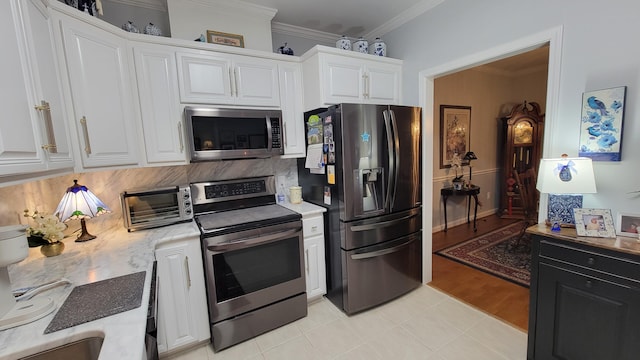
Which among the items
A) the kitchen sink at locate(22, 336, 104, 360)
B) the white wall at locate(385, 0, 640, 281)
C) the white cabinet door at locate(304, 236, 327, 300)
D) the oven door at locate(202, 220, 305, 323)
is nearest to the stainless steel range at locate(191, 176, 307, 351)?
the oven door at locate(202, 220, 305, 323)

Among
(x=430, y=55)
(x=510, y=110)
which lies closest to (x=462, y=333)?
(x=430, y=55)

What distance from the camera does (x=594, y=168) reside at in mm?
1598

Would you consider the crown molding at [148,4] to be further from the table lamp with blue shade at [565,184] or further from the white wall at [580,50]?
the table lamp with blue shade at [565,184]

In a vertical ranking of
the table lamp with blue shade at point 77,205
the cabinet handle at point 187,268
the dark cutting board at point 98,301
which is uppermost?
the table lamp with blue shade at point 77,205

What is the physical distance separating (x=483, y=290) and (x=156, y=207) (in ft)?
10.0

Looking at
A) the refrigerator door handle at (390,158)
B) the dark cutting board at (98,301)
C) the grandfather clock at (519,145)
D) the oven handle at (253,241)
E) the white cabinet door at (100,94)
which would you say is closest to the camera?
the dark cutting board at (98,301)

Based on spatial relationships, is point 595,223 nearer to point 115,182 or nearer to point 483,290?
point 483,290

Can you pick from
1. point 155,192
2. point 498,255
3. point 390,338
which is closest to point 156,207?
point 155,192

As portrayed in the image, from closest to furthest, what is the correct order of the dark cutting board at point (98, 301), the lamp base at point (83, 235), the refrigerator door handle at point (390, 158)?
1. the dark cutting board at point (98, 301)
2. the lamp base at point (83, 235)
3. the refrigerator door handle at point (390, 158)

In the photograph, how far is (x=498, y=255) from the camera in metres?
3.31

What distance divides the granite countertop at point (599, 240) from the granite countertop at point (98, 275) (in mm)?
2034

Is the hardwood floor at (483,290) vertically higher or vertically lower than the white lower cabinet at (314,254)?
lower

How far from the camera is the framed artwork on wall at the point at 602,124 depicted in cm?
147

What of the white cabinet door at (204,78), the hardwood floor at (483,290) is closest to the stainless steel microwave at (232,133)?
the white cabinet door at (204,78)
